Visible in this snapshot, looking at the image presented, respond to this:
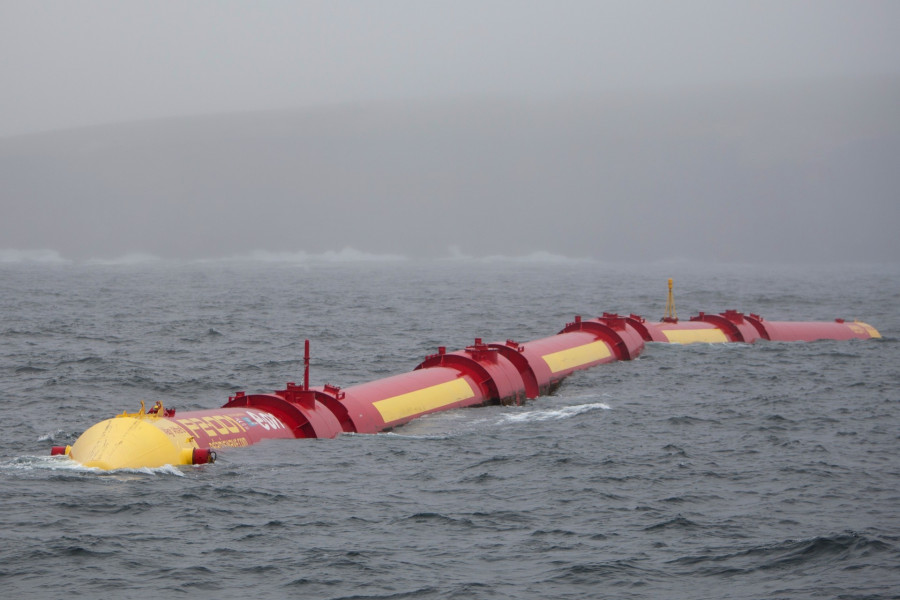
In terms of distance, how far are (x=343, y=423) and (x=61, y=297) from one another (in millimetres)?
75666

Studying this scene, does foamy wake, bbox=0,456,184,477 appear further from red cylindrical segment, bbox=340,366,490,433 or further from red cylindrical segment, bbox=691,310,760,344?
red cylindrical segment, bbox=691,310,760,344

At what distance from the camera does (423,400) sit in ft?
104

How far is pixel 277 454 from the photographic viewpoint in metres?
25.3

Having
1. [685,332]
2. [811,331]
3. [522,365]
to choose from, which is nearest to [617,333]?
[685,332]

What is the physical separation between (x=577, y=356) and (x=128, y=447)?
2200cm

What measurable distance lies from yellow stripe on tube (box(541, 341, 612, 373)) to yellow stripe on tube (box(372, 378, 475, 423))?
5.98 metres

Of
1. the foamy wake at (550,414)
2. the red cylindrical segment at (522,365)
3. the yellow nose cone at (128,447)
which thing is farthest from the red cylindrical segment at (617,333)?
the yellow nose cone at (128,447)

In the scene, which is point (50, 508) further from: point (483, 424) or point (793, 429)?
point (793, 429)

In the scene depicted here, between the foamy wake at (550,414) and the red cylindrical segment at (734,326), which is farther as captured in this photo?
the red cylindrical segment at (734,326)

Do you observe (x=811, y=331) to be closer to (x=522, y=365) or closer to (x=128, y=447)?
(x=522, y=365)

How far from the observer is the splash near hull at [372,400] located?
23531mm

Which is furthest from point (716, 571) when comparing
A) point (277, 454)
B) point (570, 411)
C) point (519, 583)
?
point (570, 411)

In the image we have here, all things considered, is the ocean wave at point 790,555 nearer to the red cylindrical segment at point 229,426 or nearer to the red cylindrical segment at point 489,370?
the red cylindrical segment at point 229,426

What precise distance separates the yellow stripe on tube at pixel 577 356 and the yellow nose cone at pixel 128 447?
17.9 meters
